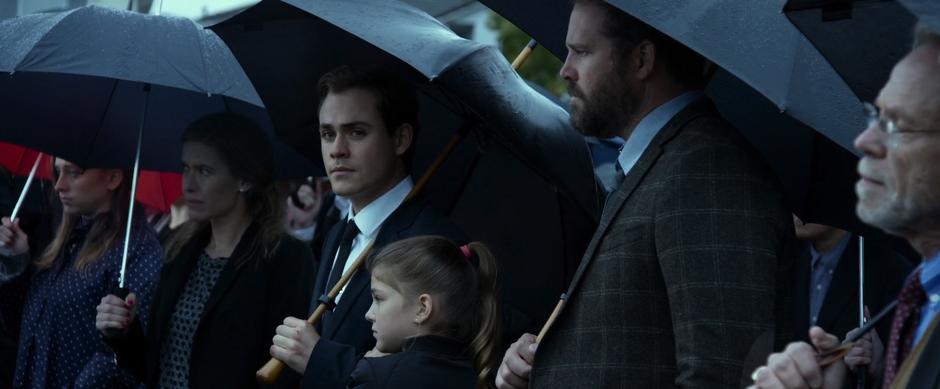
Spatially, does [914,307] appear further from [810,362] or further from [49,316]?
[49,316]

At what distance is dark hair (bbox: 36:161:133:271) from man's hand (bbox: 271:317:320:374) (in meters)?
2.00

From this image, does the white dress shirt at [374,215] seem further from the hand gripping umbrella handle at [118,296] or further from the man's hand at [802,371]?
the man's hand at [802,371]

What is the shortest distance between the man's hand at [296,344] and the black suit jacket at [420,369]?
7.9 inches

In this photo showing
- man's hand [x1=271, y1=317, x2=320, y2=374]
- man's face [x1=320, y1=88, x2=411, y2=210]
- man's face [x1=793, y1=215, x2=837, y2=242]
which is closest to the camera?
man's hand [x1=271, y1=317, x2=320, y2=374]

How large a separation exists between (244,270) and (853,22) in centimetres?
318

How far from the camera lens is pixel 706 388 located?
3592mm

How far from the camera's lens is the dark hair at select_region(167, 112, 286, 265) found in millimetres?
6312

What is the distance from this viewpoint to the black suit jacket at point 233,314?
19.6ft

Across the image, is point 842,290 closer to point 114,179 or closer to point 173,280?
point 173,280

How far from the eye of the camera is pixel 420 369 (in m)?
4.61

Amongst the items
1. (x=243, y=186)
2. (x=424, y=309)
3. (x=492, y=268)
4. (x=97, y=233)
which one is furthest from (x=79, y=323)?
(x=492, y=268)

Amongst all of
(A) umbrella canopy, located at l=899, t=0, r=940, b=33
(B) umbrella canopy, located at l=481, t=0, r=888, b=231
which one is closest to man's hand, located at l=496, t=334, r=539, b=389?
(B) umbrella canopy, located at l=481, t=0, r=888, b=231

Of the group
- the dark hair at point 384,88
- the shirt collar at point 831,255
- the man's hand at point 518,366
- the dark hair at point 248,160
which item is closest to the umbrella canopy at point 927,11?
the man's hand at point 518,366

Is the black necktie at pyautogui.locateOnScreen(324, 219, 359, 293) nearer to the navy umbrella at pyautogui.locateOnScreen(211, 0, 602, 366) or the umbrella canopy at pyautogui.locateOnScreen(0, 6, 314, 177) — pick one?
the navy umbrella at pyautogui.locateOnScreen(211, 0, 602, 366)
